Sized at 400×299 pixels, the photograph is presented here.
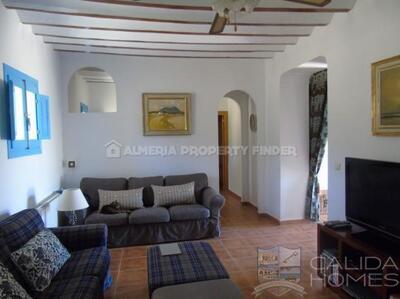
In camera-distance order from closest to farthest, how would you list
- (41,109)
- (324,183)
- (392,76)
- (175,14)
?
1. (392,76)
2. (175,14)
3. (41,109)
4. (324,183)

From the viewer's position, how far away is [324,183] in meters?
4.88

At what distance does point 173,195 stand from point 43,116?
1934 millimetres

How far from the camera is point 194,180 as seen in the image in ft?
15.6

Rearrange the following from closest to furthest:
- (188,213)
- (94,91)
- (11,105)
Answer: (11,105) → (188,213) → (94,91)

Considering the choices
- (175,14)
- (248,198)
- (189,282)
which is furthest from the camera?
(248,198)

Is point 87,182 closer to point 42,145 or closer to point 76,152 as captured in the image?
point 76,152

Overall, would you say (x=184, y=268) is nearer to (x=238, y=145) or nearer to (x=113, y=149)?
(x=113, y=149)

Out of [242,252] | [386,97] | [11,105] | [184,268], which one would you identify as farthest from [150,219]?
[386,97]

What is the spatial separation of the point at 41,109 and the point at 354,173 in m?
3.32

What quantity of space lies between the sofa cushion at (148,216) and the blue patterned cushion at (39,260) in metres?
1.56

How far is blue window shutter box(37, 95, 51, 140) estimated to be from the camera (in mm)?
3467

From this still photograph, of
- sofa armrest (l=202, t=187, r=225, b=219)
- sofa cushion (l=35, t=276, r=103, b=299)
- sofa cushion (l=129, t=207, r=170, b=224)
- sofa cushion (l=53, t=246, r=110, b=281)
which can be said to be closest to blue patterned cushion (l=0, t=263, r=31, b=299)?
sofa cushion (l=35, t=276, r=103, b=299)

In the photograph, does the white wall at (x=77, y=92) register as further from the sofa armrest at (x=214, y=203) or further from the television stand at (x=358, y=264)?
the television stand at (x=358, y=264)

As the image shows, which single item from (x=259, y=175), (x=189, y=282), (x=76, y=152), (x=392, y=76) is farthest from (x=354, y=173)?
(x=76, y=152)
